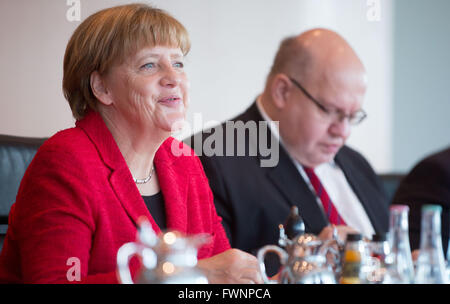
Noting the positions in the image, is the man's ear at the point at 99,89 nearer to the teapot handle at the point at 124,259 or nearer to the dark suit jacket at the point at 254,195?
the dark suit jacket at the point at 254,195

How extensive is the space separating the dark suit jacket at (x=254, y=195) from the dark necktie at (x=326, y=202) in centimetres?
8

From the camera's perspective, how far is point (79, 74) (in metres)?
1.66

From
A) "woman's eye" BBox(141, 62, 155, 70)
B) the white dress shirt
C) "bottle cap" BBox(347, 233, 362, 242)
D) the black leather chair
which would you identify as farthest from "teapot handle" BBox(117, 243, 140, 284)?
the white dress shirt

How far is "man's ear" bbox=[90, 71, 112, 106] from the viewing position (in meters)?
1.67

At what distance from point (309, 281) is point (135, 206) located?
61 centimetres

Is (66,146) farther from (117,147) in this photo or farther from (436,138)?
(436,138)

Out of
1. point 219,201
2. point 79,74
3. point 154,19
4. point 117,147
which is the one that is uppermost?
point 154,19

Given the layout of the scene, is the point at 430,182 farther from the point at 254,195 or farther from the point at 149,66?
the point at 149,66

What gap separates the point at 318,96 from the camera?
7.59 feet

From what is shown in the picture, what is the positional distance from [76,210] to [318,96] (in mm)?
1224

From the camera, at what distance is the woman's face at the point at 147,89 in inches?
64.8

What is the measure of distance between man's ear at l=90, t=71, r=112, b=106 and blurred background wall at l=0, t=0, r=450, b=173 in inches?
25.1

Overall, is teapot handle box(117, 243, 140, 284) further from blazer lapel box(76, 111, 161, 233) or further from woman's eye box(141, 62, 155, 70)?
woman's eye box(141, 62, 155, 70)
